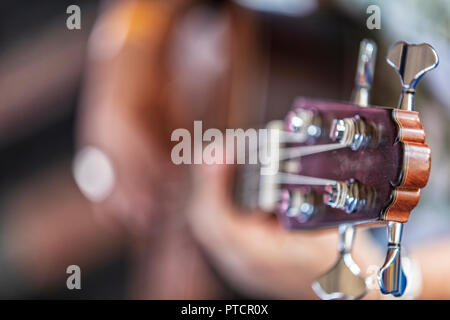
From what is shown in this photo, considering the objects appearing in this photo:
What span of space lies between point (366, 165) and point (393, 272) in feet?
0.28

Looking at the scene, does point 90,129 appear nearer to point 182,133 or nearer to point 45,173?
point 182,133

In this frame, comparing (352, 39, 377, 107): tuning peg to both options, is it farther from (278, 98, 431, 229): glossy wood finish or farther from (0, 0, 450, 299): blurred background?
(0, 0, 450, 299): blurred background

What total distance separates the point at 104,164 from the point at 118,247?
0.50 m

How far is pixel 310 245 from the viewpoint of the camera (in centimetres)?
85

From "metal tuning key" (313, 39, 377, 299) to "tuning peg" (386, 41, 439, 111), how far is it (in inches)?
1.5

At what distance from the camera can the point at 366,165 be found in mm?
388

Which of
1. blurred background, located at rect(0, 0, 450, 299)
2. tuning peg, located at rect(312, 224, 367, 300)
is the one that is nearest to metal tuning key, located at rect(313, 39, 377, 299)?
tuning peg, located at rect(312, 224, 367, 300)

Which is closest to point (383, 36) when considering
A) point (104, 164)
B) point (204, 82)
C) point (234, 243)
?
point (204, 82)

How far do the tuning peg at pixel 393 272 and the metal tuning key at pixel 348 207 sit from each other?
0.13ft

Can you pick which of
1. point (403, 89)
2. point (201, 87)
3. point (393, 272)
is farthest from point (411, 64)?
point (201, 87)

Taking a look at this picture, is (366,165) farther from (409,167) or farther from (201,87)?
(201,87)

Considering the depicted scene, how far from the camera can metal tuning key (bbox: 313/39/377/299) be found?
383 millimetres

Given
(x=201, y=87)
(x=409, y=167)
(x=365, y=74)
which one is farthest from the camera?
(x=201, y=87)

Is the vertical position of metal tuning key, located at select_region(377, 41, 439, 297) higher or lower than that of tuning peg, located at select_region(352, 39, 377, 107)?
lower
